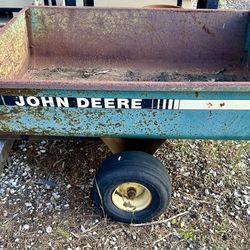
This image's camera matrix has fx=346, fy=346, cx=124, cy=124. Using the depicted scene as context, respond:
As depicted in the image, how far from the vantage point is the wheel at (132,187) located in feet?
6.61

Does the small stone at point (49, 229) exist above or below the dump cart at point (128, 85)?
below

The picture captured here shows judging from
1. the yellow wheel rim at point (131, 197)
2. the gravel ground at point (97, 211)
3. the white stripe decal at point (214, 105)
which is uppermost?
the white stripe decal at point (214, 105)

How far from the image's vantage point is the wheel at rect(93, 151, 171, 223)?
2016 mm

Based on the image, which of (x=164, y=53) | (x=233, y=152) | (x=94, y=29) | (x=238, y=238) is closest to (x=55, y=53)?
(x=94, y=29)

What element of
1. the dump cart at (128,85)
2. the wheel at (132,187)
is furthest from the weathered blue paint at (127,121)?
the wheel at (132,187)

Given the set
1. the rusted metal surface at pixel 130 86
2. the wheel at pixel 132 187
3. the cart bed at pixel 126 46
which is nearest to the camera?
the rusted metal surface at pixel 130 86

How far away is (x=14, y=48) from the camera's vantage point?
280cm

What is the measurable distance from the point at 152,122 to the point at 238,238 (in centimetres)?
98

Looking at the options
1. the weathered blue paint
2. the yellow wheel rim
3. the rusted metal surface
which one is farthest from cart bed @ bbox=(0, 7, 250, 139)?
the yellow wheel rim

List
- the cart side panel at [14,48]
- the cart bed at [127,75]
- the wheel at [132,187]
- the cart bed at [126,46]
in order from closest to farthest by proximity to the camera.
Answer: the wheel at [132,187] < the cart side panel at [14,48] < the cart bed at [126,46] < the cart bed at [127,75]

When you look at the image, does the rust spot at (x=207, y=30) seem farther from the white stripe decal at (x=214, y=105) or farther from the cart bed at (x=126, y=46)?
the white stripe decal at (x=214, y=105)

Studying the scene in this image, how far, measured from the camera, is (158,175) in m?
2.03

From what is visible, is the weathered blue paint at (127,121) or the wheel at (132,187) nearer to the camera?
the weathered blue paint at (127,121)

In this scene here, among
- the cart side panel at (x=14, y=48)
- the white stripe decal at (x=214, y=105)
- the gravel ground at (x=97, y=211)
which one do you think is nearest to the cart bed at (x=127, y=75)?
the cart side panel at (x=14, y=48)
